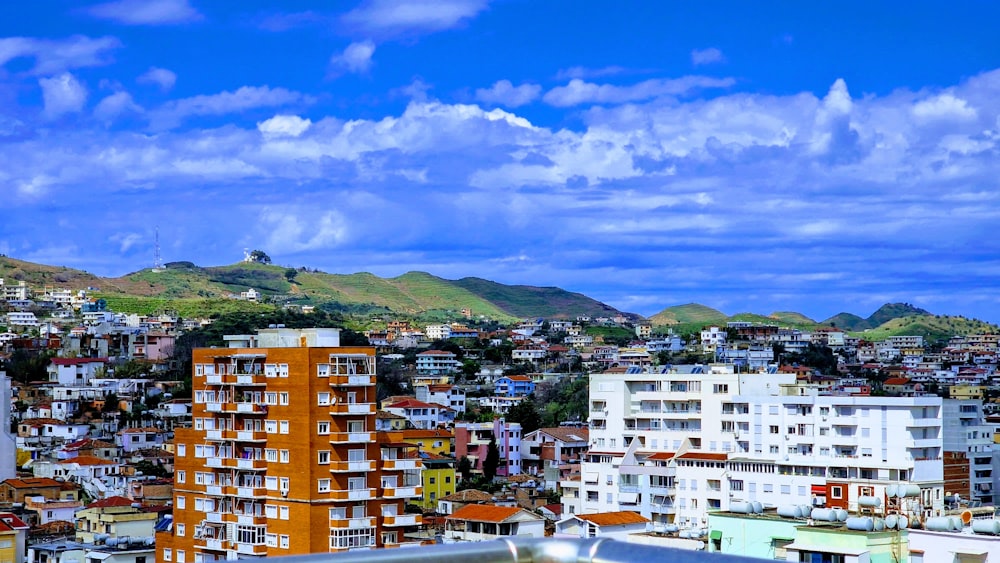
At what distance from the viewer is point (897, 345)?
12206 cm

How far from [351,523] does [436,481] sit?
19.5m

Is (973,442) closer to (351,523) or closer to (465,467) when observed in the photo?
(465,467)

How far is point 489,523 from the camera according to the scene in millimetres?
29203

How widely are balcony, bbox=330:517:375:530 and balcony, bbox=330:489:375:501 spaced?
379 mm

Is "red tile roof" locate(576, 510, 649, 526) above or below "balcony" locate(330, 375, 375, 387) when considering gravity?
below

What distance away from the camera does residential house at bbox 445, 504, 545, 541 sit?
96.1 feet

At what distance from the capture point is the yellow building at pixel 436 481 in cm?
4341

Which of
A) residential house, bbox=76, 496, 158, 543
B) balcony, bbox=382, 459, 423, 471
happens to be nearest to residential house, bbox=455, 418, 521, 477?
residential house, bbox=76, 496, 158, 543

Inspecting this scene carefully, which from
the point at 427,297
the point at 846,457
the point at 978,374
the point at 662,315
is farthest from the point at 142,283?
the point at 846,457

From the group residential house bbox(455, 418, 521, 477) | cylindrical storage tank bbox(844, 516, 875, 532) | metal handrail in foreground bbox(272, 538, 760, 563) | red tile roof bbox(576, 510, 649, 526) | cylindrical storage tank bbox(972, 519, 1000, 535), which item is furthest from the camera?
residential house bbox(455, 418, 521, 477)

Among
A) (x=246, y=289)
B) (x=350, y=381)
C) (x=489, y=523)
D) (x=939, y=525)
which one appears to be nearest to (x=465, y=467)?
(x=489, y=523)

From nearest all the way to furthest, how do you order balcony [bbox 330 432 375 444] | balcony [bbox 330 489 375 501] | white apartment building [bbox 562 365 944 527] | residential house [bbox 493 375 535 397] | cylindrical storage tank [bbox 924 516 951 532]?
cylindrical storage tank [bbox 924 516 951 532], balcony [bbox 330 489 375 501], balcony [bbox 330 432 375 444], white apartment building [bbox 562 365 944 527], residential house [bbox 493 375 535 397]

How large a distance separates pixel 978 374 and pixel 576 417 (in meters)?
35.0

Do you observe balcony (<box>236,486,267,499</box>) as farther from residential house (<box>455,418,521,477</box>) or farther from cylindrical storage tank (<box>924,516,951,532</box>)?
residential house (<box>455,418,521,477</box>)
